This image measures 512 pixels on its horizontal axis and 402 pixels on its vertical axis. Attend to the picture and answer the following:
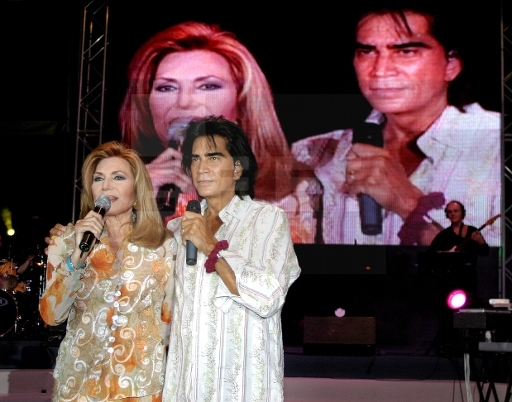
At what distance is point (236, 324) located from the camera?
7.21ft

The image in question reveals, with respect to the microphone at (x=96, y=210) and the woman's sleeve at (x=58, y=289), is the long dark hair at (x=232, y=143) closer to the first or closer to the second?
the microphone at (x=96, y=210)

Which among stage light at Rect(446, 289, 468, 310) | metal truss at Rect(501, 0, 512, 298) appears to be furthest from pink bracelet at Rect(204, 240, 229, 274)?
metal truss at Rect(501, 0, 512, 298)

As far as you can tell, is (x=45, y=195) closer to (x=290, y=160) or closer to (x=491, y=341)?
(x=290, y=160)

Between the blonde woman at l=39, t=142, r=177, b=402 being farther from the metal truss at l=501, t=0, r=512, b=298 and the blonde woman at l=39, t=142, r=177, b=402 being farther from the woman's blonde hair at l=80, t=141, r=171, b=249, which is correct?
the metal truss at l=501, t=0, r=512, b=298

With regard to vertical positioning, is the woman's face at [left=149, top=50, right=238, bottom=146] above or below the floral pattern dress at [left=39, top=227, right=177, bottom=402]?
above

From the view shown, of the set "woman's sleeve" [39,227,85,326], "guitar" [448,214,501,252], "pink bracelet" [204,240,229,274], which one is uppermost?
"guitar" [448,214,501,252]

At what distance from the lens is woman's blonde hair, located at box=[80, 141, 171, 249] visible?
250cm

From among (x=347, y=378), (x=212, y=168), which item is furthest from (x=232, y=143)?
(x=347, y=378)

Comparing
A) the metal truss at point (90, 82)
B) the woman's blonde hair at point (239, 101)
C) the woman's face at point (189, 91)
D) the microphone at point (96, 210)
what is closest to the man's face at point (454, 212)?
the woman's blonde hair at point (239, 101)

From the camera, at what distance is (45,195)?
9.30 meters

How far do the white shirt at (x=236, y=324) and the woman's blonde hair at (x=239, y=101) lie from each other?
16.8 feet

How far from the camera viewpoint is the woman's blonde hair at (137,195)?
250 cm

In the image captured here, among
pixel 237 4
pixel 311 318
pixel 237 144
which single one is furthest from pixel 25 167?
pixel 237 144

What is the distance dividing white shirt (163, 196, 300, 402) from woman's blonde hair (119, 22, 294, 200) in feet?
16.8
